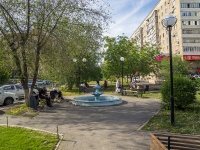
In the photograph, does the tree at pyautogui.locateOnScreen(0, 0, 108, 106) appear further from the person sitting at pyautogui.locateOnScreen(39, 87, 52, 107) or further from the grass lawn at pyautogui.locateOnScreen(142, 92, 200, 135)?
the grass lawn at pyautogui.locateOnScreen(142, 92, 200, 135)

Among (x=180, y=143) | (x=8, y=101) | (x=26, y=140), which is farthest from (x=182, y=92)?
(x=8, y=101)

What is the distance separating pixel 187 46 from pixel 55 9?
45176 mm

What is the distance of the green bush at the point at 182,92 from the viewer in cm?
1083

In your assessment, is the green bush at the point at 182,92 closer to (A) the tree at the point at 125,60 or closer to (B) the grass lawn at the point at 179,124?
(B) the grass lawn at the point at 179,124

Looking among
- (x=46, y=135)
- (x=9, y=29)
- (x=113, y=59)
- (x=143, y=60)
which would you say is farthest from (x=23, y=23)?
(x=143, y=60)

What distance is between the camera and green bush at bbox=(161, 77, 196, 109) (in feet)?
35.5

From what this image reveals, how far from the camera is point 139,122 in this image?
9.20 m

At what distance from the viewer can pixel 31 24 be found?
1240 centimetres

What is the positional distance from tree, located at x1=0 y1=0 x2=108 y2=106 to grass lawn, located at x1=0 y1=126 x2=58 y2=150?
5.57 meters

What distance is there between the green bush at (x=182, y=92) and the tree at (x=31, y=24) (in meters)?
6.85

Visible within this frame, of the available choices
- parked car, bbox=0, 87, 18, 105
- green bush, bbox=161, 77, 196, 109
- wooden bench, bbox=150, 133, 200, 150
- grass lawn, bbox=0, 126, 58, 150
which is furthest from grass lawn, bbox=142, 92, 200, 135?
parked car, bbox=0, 87, 18, 105

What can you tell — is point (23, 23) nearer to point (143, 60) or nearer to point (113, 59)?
point (113, 59)

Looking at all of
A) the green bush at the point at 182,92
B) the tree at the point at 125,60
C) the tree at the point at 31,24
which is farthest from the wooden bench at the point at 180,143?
the tree at the point at 125,60

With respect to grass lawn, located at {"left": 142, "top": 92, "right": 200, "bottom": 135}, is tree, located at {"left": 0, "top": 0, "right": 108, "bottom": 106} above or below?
above
